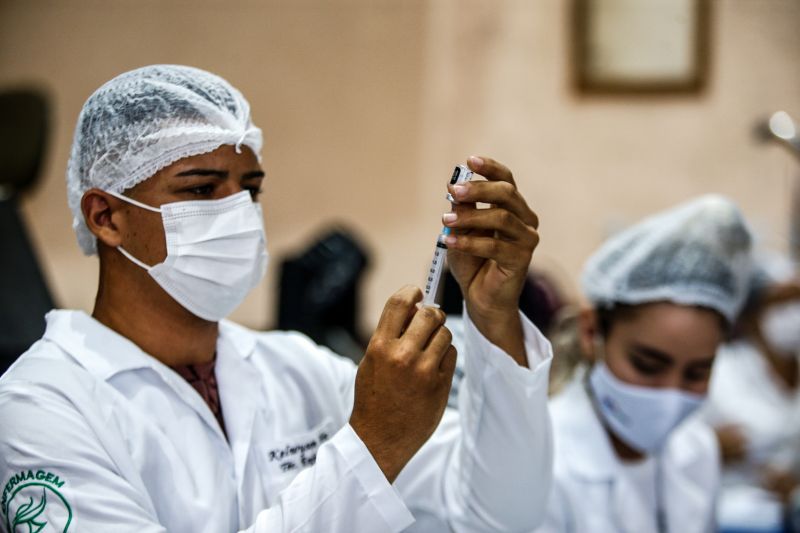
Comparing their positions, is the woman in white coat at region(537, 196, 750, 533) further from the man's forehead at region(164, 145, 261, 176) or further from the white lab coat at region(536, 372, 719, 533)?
the man's forehead at region(164, 145, 261, 176)

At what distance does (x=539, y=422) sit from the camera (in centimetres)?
124

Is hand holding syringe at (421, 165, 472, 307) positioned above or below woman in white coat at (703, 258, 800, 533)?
above

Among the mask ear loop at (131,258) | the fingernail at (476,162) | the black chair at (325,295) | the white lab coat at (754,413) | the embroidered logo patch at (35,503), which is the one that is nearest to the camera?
the embroidered logo patch at (35,503)

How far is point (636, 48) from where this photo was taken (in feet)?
10.7

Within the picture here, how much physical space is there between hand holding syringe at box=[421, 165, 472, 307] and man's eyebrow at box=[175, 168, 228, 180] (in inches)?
12.2

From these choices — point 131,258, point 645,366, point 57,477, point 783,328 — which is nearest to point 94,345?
point 131,258

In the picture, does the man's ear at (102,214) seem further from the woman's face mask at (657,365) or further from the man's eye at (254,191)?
the woman's face mask at (657,365)

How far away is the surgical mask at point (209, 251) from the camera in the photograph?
3.76ft

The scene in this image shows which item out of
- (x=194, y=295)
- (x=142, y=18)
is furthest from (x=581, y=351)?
(x=142, y=18)

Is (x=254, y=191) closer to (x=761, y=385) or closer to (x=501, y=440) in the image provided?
(x=501, y=440)

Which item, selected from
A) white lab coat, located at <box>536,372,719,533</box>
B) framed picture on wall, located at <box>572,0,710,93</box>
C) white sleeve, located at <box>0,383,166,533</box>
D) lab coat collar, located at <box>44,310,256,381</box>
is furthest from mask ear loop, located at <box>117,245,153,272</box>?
framed picture on wall, located at <box>572,0,710,93</box>

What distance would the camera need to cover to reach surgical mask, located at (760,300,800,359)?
11.0 feet

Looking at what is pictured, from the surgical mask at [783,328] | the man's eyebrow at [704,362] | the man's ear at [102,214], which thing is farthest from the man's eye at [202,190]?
the surgical mask at [783,328]

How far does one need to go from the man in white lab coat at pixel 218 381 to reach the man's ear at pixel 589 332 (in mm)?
498
